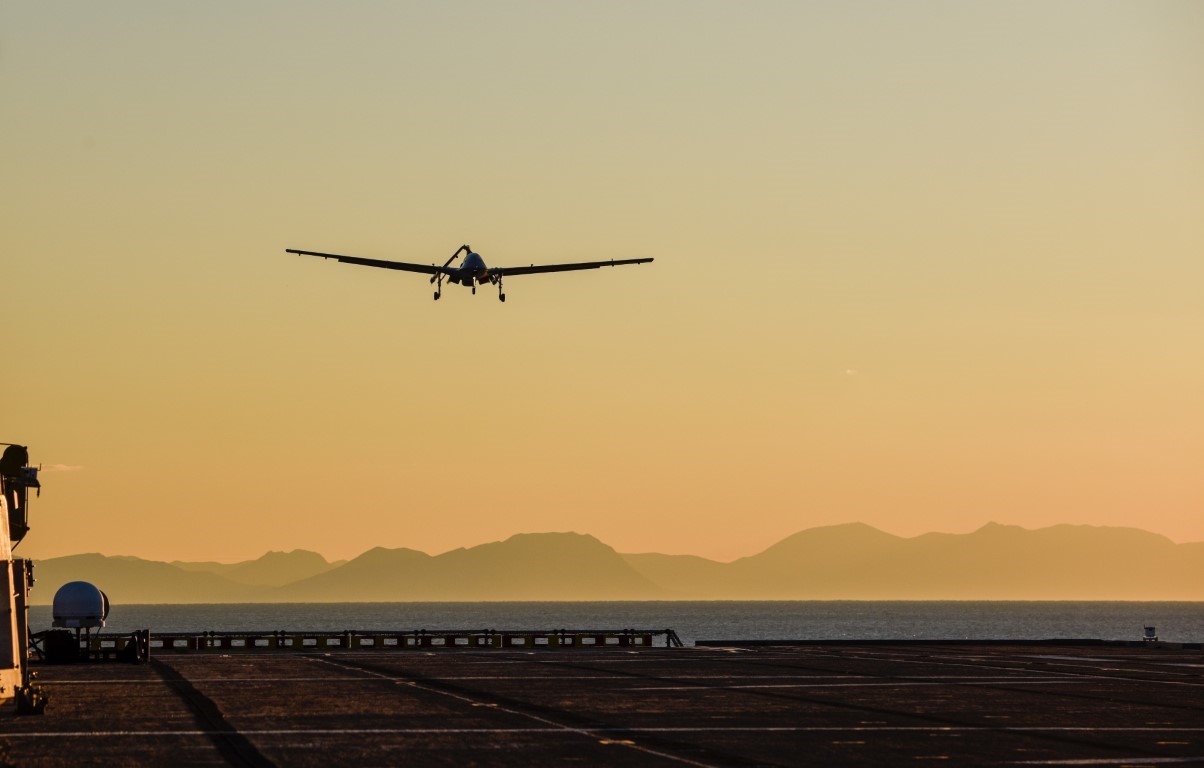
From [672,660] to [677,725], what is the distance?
33404 millimetres

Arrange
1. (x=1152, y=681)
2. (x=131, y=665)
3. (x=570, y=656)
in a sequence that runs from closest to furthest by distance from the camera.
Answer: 1. (x=1152, y=681)
2. (x=131, y=665)
3. (x=570, y=656)

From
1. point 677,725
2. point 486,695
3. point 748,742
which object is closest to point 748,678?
point 486,695

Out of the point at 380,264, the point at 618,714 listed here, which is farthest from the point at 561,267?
the point at 618,714

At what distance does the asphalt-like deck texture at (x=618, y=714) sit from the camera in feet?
106

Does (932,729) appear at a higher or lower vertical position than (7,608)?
lower

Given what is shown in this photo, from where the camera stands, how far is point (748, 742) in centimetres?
3462

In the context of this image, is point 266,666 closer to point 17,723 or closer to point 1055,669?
point 17,723

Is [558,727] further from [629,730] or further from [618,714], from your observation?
[618,714]

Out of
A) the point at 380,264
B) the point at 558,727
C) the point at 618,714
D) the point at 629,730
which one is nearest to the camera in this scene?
the point at 629,730

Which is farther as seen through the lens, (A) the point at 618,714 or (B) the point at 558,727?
(A) the point at 618,714

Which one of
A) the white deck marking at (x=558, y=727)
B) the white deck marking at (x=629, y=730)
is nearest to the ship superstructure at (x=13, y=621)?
the white deck marking at (x=629, y=730)

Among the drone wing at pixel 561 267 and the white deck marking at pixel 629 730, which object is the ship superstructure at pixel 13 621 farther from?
the drone wing at pixel 561 267

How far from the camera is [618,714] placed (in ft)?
137

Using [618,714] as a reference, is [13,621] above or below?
above
